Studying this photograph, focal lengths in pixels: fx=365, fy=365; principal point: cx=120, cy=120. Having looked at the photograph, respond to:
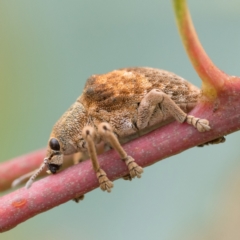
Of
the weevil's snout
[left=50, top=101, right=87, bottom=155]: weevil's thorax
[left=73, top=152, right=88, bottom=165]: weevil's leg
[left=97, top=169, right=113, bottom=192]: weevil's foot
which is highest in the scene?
[left=50, top=101, right=87, bottom=155]: weevil's thorax

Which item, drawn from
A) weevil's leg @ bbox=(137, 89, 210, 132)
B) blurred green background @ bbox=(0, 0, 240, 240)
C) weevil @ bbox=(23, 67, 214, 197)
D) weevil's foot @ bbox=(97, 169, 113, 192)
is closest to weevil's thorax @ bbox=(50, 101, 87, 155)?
weevil @ bbox=(23, 67, 214, 197)

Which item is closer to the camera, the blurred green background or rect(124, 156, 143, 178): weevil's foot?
rect(124, 156, 143, 178): weevil's foot

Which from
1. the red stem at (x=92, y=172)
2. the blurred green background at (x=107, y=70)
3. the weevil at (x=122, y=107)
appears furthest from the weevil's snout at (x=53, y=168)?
the blurred green background at (x=107, y=70)

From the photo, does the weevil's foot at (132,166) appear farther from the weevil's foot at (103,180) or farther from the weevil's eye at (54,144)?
the weevil's eye at (54,144)

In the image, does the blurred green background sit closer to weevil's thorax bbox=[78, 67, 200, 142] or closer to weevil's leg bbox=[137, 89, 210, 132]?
weevil's thorax bbox=[78, 67, 200, 142]

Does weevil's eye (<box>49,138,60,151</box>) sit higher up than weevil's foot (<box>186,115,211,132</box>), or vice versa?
weevil's eye (<box>49,138,60,151</box>)

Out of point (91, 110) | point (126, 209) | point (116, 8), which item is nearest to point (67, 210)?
point (126, 209)

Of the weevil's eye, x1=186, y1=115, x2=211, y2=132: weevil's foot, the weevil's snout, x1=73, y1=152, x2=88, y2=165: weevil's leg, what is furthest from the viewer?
x1=73, y1=152, x2=88, y2=165: weevil's leg
